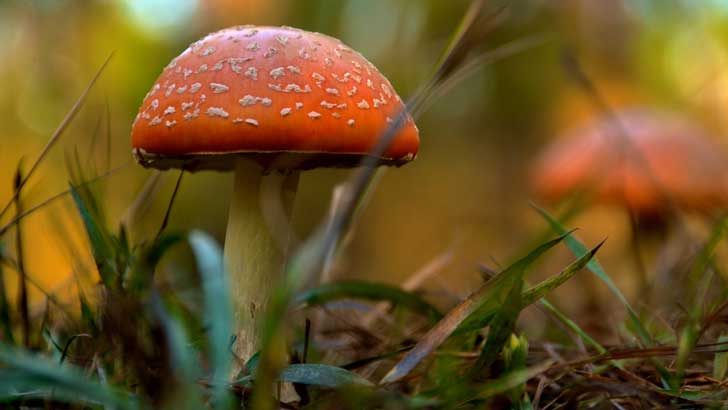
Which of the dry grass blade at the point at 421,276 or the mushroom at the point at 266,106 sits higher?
the mushroom at the point at 266,106

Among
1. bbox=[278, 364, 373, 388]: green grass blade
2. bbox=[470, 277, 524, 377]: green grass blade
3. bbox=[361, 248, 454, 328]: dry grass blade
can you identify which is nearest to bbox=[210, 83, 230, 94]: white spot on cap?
bbox=[278, 364, 373, 388]: green grass blade

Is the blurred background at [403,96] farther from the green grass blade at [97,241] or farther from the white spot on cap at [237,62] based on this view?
the green grass blade at [97,241]

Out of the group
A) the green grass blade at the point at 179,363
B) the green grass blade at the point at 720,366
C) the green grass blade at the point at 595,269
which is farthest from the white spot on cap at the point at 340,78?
the green grass blade at the point at 720,366

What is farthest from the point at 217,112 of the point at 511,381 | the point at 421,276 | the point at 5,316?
the point at 421,276

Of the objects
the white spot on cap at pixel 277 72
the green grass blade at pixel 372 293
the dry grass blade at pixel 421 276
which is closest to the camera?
the white spot on cap at pixel 277 72

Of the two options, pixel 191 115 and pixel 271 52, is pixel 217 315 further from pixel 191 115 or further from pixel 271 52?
pixel 271 52

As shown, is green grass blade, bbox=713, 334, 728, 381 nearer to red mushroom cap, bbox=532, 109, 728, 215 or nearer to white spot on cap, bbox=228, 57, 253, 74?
white spot on cap, bbox=228, 57, 253, 74
